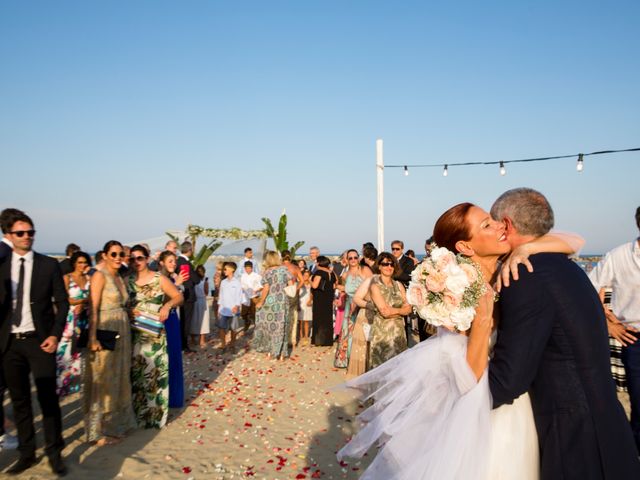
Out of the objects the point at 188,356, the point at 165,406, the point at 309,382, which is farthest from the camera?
the point at 188,356

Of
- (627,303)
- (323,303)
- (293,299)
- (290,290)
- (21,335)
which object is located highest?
(627,303)

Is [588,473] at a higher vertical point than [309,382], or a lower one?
higher

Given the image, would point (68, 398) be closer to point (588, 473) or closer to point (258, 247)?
point (588, 473)

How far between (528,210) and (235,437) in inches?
199

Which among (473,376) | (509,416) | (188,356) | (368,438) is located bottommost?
(188,356)

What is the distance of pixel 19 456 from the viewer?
200 inches

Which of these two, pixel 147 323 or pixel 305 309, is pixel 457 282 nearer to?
pixel 147 323

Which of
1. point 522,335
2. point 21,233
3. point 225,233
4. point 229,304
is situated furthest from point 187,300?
point 225,233

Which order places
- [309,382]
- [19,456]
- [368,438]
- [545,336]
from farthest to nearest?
[309,382]
[19,456]
[368,438]
[545,336]

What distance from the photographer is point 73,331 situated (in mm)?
7309

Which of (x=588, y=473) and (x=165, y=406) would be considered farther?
(x=165, y=406)

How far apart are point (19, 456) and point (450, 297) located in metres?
5.28

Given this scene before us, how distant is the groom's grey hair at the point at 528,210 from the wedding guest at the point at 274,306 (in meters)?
8.09

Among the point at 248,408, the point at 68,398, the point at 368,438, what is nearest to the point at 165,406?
the point at 248,408
